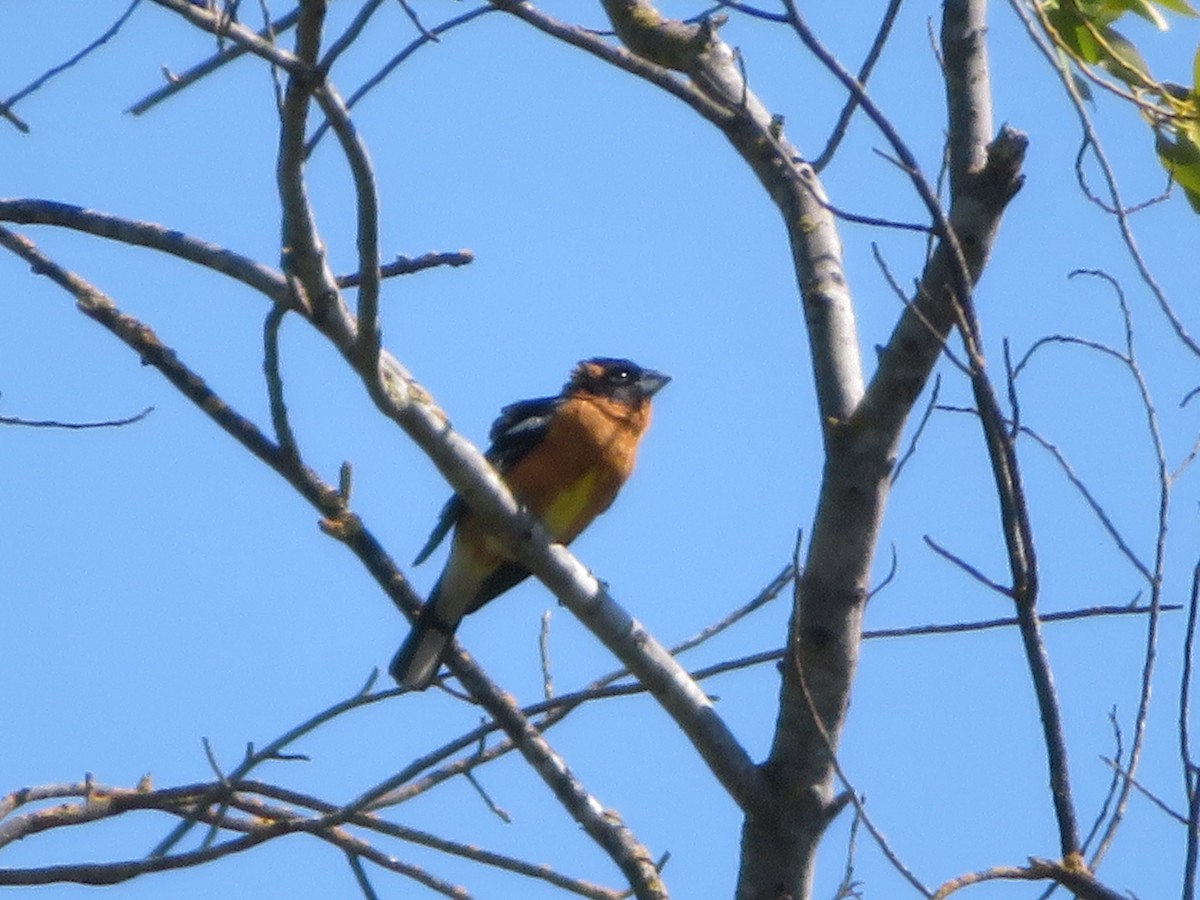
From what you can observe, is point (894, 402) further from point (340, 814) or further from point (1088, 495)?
point (340, 814)

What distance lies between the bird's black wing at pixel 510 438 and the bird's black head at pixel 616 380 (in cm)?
31

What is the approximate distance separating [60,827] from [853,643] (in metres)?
1.77

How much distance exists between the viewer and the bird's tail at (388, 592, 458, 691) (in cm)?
483

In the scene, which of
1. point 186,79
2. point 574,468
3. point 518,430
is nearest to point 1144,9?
point 186,79

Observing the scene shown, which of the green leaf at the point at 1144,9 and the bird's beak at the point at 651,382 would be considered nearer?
the green leaf at the point at 1144,9

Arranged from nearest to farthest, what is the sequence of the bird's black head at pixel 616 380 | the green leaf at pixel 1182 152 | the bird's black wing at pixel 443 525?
the green leaf at pixel 1182 152
the bird's black wing at pixel 443 525
the bird's black head at pixel 616 380

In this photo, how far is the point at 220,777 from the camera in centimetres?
346

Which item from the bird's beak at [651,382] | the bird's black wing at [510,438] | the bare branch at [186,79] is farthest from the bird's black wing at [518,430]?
the bare branch at [186,79]

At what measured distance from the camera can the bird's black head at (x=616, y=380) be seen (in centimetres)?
698

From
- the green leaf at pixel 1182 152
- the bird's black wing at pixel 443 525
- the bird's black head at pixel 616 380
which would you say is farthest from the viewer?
the bird's black head at pixel 616 380

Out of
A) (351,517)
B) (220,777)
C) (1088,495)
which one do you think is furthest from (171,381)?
(1088,495)

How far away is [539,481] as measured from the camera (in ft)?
20.3

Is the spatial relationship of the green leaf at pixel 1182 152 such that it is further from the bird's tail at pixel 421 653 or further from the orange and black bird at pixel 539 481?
the orange and black bird at pixel 539 481

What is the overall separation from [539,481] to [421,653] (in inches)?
41.4
